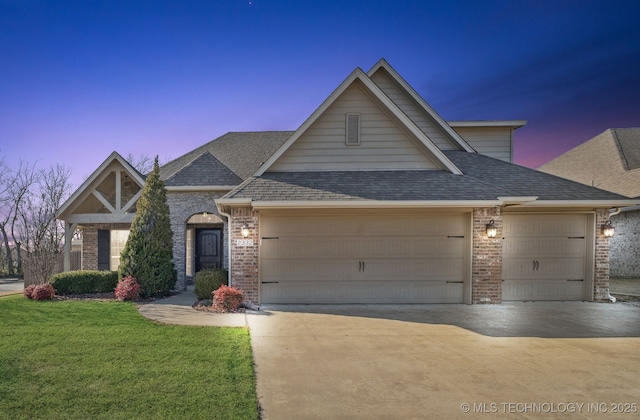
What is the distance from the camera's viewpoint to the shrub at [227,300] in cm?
775

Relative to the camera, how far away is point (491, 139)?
13.8m

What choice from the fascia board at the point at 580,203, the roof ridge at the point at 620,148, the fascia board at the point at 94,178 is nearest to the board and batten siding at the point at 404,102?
the fascia board at the point at 580,203

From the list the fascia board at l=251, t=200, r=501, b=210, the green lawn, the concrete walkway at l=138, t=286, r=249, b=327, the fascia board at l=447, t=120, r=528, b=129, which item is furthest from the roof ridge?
the green lawn

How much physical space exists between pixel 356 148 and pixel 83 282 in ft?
30.2

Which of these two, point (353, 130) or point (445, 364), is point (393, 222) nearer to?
point (353, 130)

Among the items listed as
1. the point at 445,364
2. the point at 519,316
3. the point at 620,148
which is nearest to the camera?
the point at 445,364

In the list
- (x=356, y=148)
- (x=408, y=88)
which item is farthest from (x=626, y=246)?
(x=356, y=148)

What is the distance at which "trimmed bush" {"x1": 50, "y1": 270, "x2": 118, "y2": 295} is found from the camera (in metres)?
9.82

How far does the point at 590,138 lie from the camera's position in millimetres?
22078

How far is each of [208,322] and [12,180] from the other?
20.3 metres

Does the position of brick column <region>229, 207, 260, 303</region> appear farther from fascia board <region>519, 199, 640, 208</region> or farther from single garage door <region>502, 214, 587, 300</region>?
fascia board <region>519, 199, 640, 208</region>

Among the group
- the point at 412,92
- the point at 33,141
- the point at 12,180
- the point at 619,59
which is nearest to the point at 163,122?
the point at 33,141

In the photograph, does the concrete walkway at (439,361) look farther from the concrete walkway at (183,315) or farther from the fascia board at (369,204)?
the fascia board at (369,204)

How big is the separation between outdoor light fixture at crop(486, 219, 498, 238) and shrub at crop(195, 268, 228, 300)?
23.5 ft
